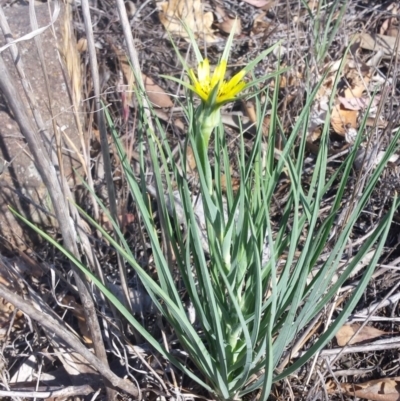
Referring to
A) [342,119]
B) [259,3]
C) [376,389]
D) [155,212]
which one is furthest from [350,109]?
[376,389]

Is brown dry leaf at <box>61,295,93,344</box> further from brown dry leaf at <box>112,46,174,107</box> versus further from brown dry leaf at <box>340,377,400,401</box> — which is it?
brown dry leaf at <box>112,46,174,107</box>

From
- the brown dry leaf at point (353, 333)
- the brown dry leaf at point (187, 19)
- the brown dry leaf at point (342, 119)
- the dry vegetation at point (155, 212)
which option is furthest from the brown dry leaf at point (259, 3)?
the brown dry leaf at point (353, 333)

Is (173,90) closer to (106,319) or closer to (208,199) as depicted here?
(106,319)

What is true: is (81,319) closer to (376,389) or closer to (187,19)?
(376,389)

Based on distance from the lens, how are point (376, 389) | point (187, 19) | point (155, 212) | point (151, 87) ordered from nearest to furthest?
1. point (376, 389)
2. point (155, 212)
3. point (151, 87)
4. point (187, 19)

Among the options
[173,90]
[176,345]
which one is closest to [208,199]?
[176,345]

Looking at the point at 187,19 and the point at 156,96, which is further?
the point at 187,19
